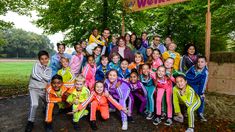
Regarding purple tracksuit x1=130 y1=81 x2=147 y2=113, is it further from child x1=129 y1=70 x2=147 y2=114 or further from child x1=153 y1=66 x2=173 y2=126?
child x1=153 y1=66 x2=173 y2=126

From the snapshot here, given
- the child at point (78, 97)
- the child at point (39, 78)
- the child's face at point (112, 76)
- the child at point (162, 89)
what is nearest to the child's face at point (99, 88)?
the child at point (78, 97)

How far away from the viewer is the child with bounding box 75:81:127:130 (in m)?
5.60

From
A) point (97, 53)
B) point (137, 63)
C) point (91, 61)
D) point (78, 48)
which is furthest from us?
point (78, 48)

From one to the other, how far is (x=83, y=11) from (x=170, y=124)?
6230mm

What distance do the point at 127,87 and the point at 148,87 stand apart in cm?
54

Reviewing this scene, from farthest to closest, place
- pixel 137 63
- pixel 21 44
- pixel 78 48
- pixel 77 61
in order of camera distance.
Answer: pixel 21 44 → pixel 78 48 → pixel 77 61 → pixel 137 63

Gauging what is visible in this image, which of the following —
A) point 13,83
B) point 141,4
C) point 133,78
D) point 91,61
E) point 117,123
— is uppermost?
point 141,4

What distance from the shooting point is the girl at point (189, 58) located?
642cm

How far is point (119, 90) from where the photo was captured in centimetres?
601

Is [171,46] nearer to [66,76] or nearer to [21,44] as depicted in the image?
[66,76]

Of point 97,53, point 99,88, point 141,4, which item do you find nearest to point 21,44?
point 141,4

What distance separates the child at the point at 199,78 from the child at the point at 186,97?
1.65 ft

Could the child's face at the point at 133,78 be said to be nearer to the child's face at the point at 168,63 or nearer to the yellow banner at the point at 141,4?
the child's face at the point at 168,63

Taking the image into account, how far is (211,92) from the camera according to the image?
8.48 metres
